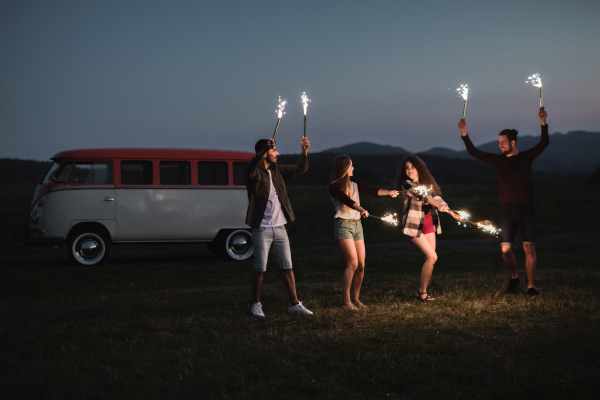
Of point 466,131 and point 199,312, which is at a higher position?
point 466,131

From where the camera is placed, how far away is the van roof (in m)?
13.3

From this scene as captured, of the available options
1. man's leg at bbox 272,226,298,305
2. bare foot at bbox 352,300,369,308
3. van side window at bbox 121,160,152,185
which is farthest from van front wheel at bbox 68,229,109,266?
bare foot at bbox 352,300,369,308

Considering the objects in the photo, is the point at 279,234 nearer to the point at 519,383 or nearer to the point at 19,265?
the point at 519,383

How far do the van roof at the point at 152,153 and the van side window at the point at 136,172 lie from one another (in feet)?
0.60

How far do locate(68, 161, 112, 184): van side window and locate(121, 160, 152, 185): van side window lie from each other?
338mm

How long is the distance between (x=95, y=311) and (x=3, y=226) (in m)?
16.3

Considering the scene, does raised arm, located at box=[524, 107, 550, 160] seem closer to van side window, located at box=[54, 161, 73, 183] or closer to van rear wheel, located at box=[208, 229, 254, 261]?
van rear wheel, located at box=[208, 229, 254, 261]

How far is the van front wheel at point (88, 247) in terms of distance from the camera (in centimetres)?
1330

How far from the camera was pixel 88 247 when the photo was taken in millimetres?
13383

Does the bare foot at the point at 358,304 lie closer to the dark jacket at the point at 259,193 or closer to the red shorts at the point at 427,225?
the red shorts at the point at 427,225

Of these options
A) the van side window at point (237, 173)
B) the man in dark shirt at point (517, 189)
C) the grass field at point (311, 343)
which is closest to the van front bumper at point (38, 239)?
the grass field at point (311, 343)

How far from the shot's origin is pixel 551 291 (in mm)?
8039

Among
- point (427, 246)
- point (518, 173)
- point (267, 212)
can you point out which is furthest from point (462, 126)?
point (267, 212)


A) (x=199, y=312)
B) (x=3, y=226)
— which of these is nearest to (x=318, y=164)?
(x=3, y=226)
